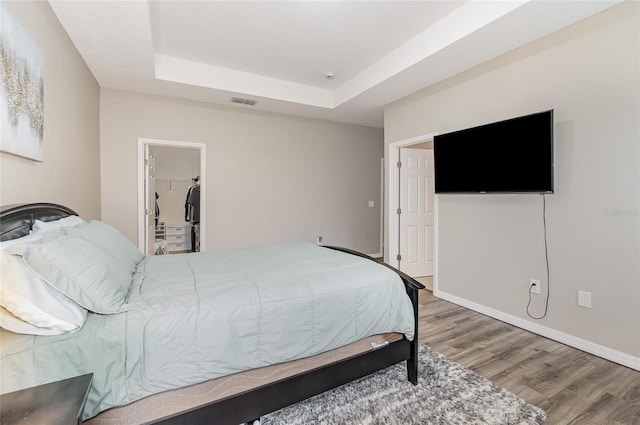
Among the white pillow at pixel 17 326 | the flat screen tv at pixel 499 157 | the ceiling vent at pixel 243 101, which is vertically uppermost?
the ceiling vent at pixel 243 101

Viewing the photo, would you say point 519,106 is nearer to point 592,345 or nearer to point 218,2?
point 592,345

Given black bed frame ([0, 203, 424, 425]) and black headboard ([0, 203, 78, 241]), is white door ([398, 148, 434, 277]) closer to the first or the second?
black bed frame ([0, 203, 424, 425])

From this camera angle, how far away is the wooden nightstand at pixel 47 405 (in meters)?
0.79

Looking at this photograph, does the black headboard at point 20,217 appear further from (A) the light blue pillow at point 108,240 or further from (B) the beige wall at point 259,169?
(B) the beige wall at point 259,169

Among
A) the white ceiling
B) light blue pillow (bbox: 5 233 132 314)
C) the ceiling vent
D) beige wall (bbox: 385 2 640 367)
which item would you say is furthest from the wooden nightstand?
the ceiling vent

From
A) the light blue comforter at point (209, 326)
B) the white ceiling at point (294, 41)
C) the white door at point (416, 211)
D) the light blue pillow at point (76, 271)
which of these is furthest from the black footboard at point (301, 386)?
the white door at point (416, 211)

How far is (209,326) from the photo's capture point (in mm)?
1339

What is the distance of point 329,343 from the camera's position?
163 centimetres

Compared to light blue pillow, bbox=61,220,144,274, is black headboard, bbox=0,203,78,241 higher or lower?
higher

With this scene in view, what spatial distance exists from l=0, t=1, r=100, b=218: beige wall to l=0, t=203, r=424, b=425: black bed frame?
169 mm

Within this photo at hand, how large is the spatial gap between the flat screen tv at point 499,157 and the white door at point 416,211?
845mm

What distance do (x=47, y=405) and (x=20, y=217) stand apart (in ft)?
3.69

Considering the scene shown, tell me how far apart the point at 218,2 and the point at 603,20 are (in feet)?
9.90

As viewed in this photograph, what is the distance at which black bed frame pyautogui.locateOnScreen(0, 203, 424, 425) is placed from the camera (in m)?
1.34
